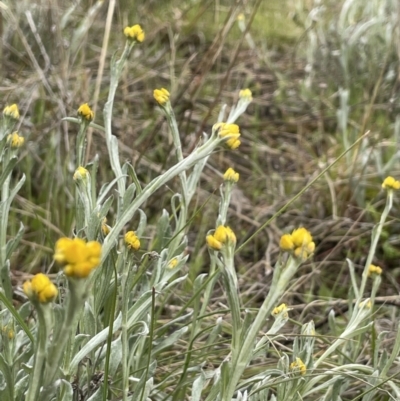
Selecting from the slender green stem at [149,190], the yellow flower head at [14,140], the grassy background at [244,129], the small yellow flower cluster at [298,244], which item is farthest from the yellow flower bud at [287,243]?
the grassy background at [244,129]

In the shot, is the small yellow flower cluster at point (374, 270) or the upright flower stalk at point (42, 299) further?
the small yellow flower cluster at point (374, 270)

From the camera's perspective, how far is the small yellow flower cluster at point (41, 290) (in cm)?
42

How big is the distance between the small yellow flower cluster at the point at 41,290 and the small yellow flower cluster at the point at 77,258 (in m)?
0.05

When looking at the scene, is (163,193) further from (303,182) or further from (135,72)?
(135,72)

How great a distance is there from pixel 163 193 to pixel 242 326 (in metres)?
1.00

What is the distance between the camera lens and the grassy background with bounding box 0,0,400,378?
1523 millimetres

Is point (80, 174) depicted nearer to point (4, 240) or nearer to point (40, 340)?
point (4, 240)

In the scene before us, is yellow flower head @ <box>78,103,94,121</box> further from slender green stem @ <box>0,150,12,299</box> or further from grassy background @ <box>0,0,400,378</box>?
grassy background @ <box>0,0,400,378</box>

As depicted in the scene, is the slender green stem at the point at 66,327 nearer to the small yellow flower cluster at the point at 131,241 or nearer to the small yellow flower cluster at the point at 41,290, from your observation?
the small yellow flower cluster at the point at 41,290

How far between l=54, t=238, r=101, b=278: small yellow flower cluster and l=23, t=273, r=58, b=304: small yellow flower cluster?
0.15ft

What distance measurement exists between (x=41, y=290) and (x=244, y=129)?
1907 mm

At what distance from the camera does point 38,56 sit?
2211 mm

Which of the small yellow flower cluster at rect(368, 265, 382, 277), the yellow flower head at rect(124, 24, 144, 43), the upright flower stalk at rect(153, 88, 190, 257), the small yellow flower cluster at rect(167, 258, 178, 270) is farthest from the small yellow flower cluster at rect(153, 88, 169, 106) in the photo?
the small yellow flower cluster at rect(368, 265, 382, 277)

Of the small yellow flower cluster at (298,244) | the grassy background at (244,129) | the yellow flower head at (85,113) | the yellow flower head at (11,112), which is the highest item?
the yellow flower head at (85,113)
